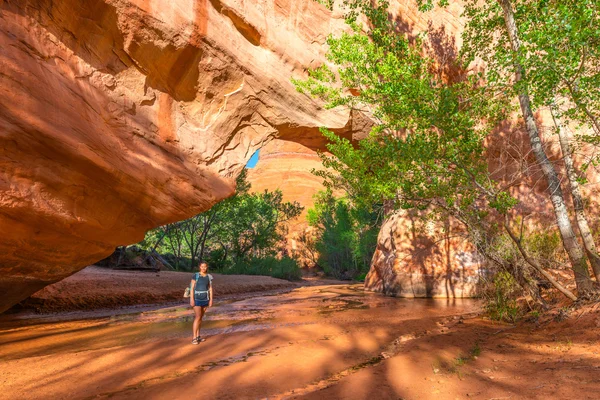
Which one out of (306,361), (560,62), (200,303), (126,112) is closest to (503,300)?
(560,62)

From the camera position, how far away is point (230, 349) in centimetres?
516

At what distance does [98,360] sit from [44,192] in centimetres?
370

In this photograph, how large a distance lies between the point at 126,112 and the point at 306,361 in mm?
7337

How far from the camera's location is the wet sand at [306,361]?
3.40m

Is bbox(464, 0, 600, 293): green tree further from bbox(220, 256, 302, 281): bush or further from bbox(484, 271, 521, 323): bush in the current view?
bbox(220, 256, 302, 281): bush

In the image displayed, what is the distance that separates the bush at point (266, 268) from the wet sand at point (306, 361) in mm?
18623

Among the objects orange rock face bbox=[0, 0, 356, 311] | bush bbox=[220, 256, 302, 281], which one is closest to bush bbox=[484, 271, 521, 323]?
orange rock face bbox=[0, 0, 356, 311]

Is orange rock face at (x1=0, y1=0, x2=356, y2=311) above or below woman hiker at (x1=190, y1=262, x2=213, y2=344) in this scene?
above

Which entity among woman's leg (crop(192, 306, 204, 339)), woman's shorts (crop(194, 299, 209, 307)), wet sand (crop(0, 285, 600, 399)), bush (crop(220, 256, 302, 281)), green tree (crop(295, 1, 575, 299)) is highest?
green tree (crop(295, 1, 575, 299))

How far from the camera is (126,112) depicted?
8328 millimetres

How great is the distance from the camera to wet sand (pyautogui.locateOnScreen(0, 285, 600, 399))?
3396 mm

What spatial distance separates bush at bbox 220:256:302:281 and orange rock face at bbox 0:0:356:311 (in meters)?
16.4

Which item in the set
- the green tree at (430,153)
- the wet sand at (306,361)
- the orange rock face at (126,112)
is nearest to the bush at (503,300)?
the wet sand at (306,361)

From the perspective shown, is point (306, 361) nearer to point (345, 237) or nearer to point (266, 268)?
point (266, 268)
